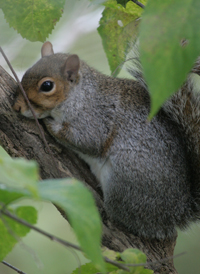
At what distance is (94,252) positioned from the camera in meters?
0.40

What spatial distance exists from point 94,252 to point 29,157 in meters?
0.98

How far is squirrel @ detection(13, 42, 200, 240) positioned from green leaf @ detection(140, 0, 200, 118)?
1.08m

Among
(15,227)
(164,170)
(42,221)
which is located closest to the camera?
(15,227)

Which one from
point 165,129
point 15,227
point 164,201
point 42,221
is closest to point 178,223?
point 164,201

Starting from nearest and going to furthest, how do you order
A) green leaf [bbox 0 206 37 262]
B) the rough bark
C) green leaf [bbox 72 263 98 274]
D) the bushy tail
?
green leaf [bbox 0 206 37 262] < green leaf [bbox 72 263 98 274] < the rough bark < the bushy tail

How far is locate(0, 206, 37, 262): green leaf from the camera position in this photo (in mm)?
573

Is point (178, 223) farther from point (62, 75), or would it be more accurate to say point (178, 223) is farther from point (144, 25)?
point (144, 25)

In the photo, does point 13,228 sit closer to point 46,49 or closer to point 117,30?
point 117,30

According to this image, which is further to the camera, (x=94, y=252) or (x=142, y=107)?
(x=142, y=107)

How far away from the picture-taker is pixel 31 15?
3.76 feet

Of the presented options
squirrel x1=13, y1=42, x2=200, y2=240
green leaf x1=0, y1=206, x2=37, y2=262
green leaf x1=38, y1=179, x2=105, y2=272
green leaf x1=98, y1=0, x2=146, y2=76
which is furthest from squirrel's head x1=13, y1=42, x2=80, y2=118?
green leaf x1=38, y1=179, x2=105, y2=272

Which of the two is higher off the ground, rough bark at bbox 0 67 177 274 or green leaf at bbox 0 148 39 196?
rough bark at bbox 0 67 177 274

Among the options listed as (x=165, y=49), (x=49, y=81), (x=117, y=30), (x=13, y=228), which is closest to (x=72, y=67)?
(x=49, y=81)

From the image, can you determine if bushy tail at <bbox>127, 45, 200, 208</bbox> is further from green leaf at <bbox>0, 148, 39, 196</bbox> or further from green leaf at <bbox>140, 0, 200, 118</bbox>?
green leaf at <bbox>0, 148, 39, 196</bbox>
